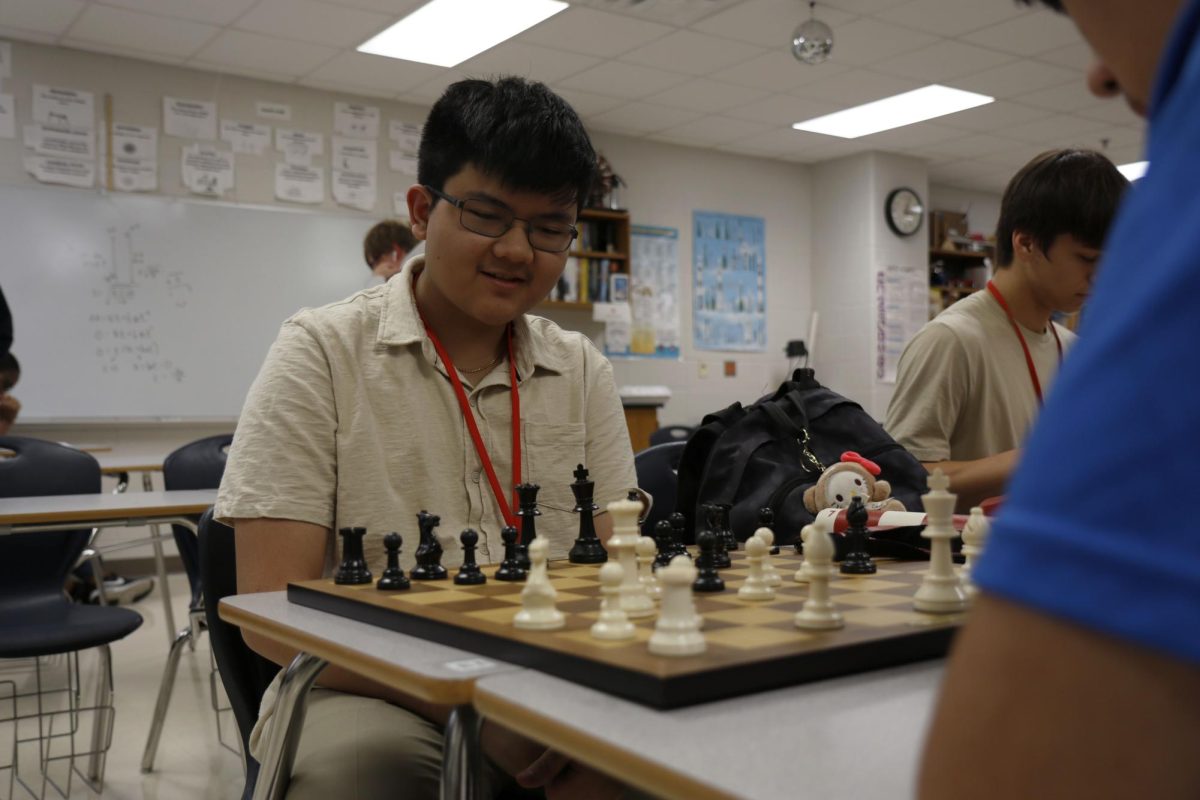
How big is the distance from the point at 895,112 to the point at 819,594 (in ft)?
22.9

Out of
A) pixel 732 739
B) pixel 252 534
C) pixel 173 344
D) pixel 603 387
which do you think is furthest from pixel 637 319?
pixel 732 739

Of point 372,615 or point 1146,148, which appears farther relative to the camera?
point 372,615

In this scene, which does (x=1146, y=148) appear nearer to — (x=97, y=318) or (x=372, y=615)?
(x=372, y=615)

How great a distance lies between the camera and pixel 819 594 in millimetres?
863

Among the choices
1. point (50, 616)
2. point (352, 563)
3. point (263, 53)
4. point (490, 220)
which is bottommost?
point (50, 616)

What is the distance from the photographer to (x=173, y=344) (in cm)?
603

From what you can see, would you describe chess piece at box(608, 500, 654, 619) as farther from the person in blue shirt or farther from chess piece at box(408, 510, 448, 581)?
the person in blue shirt

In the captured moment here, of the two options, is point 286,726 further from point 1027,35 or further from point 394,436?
point 1027,35

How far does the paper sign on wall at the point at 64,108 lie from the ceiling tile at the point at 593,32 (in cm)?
241

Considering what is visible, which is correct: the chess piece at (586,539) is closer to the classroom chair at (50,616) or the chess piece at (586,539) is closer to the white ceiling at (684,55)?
the classroom chair at (50,616)

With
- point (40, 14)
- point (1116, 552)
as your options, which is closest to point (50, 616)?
point (1116, 552)

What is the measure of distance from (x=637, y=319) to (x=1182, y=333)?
7544 millimetres

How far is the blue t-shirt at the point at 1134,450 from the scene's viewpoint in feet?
1.12

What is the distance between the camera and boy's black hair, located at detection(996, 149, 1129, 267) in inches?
89.2
